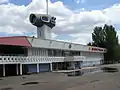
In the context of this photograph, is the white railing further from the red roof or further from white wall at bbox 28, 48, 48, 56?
the red roof

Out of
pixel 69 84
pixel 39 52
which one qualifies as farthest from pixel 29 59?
pixel 69 84

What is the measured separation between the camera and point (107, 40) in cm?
10044

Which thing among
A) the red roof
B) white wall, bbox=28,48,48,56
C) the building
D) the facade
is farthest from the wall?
the red roof

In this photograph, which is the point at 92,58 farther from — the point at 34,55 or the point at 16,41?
the point at 16,41

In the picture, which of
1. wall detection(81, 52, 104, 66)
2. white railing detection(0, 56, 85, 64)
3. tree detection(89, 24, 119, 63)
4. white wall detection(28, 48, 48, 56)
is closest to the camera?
white railing detection(0, 56, 85, 64)

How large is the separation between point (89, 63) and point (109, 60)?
79.7 ft

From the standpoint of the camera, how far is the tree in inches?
3907

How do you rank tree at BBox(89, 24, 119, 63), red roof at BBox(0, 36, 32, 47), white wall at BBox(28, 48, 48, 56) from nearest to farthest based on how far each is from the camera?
red roof at BBox(0, 36, 32, 47), white wall at BBox(28, 48, 48, 56), tree at BBox(89, 24, 119, 63)

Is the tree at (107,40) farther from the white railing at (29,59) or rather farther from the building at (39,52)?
the white railing at (29,59)

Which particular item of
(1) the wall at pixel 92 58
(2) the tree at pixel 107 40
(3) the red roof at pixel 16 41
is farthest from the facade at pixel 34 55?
(2) the tree at pixel 107 40

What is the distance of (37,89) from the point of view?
20.1 metres

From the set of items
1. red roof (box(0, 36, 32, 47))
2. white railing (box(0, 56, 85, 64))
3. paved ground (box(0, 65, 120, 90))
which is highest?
red roof (box(0, 36, 32, 47))

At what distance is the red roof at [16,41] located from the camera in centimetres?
4043

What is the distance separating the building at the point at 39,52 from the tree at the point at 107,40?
78.8 ft
